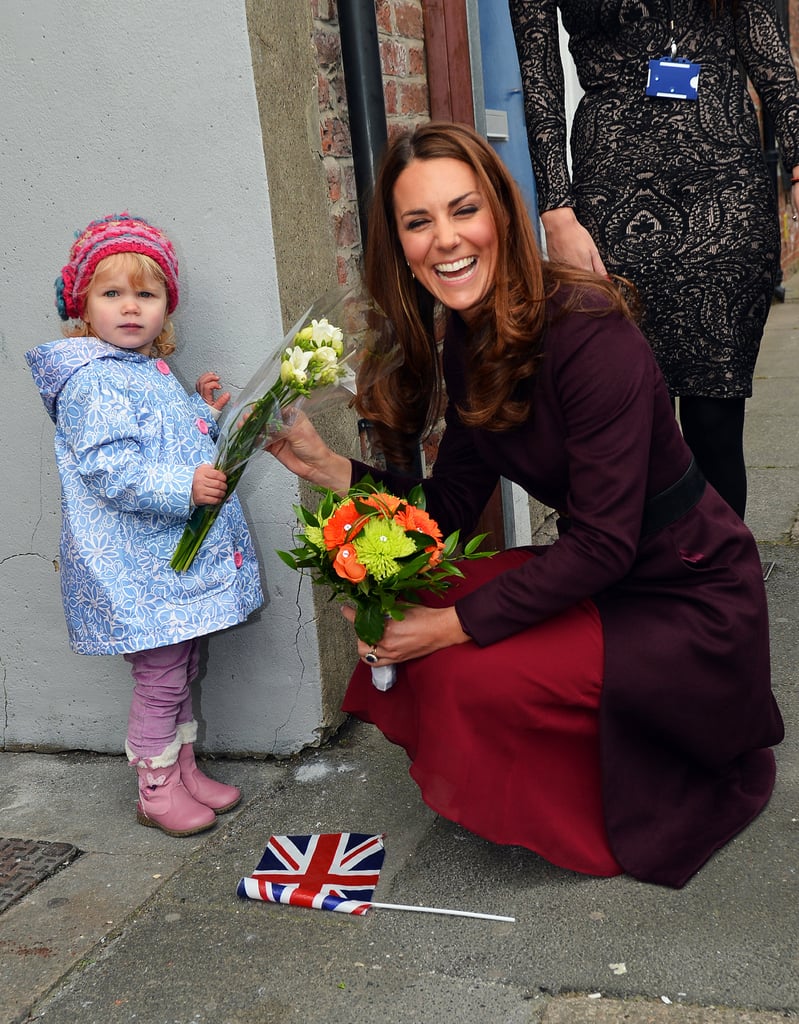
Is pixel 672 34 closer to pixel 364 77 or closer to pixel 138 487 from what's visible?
pixel 364 77

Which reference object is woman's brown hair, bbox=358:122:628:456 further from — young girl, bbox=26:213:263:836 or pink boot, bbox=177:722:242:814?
pink boot, bbox=177:722:242:814

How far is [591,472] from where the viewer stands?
237cm

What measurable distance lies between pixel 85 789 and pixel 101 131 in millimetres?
1719

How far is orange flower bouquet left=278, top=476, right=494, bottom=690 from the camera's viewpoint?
7.70ft

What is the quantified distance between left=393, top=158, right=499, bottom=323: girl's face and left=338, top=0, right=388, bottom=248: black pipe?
0.72 m

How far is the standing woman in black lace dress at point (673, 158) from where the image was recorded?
2916 millimetres

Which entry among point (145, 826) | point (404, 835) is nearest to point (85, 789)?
point (145, 826)

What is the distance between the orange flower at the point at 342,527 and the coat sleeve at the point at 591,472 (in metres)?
0.28

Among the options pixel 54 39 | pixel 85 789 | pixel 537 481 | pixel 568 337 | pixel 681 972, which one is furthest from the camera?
pixel 85 789

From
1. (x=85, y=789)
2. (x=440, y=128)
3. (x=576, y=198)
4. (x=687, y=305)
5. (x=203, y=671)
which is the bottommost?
(x=85, y=789)

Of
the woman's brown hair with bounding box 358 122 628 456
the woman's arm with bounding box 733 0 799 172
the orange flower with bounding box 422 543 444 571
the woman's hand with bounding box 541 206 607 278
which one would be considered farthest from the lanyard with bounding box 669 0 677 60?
the orange flower with bounding box 422 543 444 571

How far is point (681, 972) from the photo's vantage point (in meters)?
2.18

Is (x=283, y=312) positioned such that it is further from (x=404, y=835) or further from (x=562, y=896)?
(x=562, y=896)

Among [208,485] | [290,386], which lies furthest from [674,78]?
[208,485]
